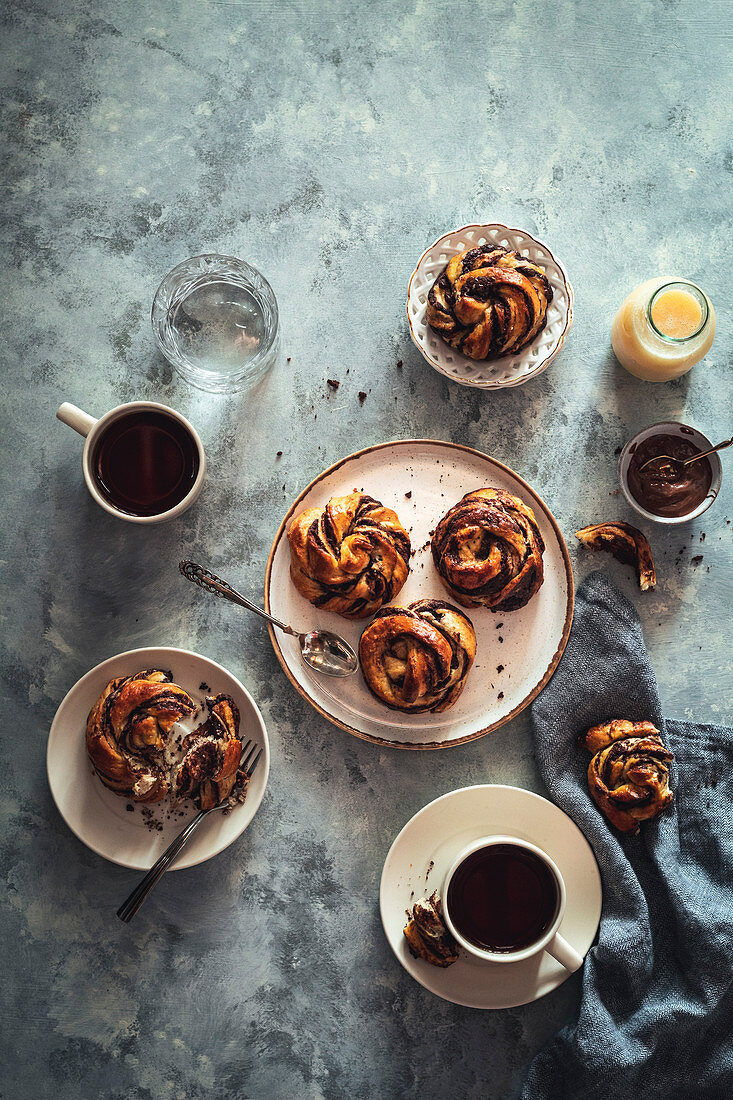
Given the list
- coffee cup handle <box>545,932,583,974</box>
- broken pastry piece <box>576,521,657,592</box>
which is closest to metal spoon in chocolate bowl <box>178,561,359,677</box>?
broken pastry piece <box>576,521,657,592</box>

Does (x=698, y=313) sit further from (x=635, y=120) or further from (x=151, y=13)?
(x=151, y=13)

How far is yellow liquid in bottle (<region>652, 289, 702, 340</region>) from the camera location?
268cm

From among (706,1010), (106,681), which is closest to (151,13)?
(106,681)

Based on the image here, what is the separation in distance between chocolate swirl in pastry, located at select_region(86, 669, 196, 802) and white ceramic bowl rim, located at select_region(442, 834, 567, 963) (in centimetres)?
103

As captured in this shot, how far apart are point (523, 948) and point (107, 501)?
6.79ft

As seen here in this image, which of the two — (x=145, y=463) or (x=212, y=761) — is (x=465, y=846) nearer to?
(x=212, y=761)

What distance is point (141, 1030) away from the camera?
2779 millimetres

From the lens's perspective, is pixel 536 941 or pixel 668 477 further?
pixel 668 477

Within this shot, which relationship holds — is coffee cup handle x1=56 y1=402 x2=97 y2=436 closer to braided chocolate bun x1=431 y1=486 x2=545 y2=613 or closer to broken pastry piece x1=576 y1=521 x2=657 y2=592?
braided chocolate bun x1=431 y1=486 x2=545 y2=613

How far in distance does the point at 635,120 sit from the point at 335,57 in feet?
3.97

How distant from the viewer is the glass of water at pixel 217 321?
2.85 meters

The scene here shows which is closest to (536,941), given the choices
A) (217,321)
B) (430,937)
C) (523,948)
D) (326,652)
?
(523,948)

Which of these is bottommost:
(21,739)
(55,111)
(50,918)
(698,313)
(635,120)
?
(50,918)

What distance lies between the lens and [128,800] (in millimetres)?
2689
